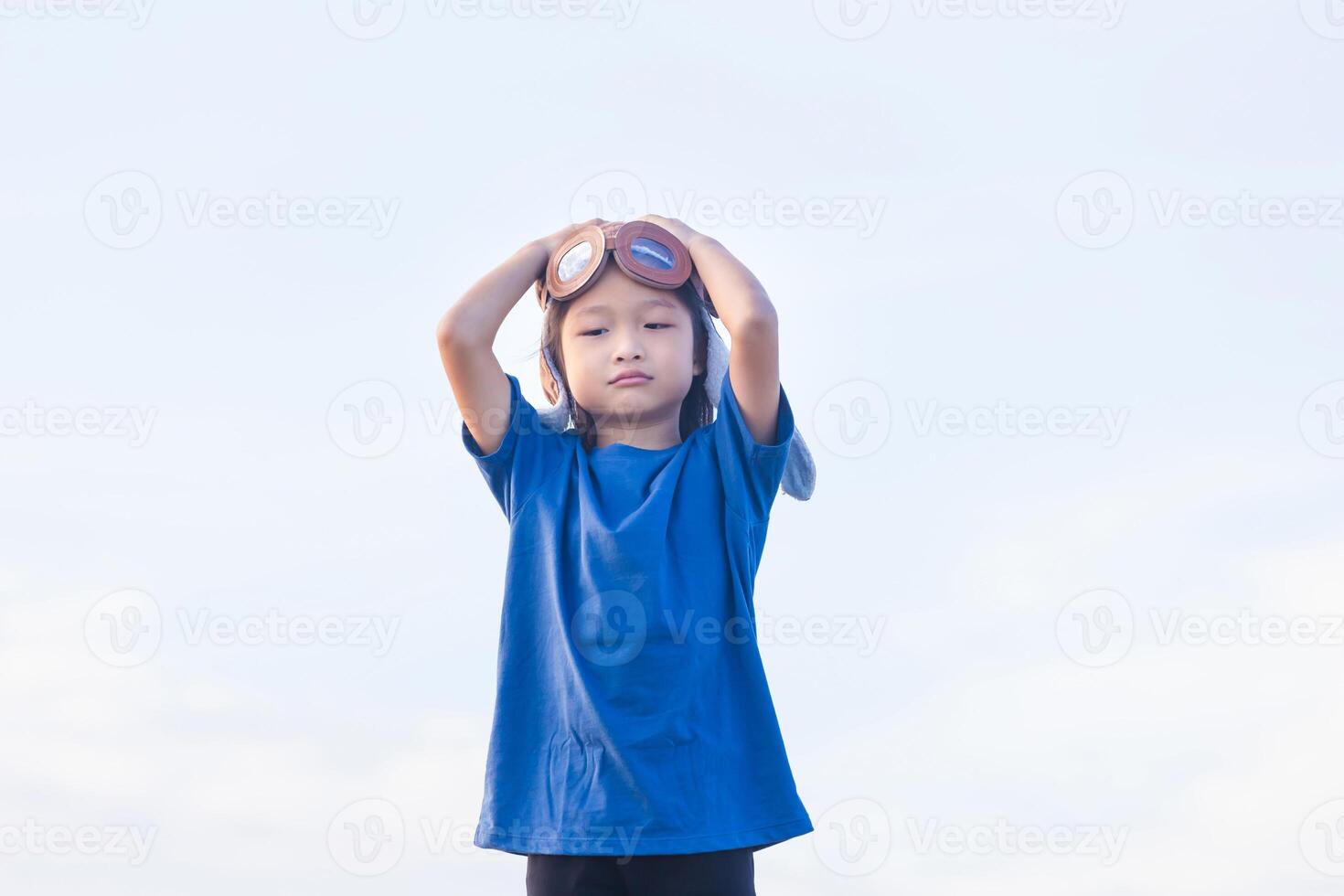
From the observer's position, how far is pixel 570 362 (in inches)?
137

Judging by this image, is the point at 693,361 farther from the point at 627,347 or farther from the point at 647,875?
the point at 647,875

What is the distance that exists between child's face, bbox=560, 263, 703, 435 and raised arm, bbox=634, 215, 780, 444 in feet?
0.42

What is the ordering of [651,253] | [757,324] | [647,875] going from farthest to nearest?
[651,253]
[757,324]
[647,875]

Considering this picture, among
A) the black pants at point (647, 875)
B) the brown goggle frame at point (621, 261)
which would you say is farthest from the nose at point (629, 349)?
the black pants at point (647, 875)

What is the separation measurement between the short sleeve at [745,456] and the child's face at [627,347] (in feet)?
0.50

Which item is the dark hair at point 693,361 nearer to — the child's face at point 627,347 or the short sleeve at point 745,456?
the child's face at point 627,347

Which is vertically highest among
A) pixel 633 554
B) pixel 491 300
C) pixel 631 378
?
pixel 491 300

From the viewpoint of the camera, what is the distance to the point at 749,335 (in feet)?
10.7

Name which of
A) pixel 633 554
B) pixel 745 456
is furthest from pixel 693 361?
pixel 633 554

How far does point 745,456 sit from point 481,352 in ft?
2.21

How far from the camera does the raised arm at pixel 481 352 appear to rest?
3.37m

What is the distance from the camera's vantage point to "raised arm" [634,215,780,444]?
3.27 m

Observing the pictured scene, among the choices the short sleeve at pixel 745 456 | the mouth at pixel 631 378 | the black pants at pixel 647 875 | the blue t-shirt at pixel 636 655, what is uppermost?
the mouth at pixel 631 378

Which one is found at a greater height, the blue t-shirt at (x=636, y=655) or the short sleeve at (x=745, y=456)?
the short sleeve at (x=745, y=456)
